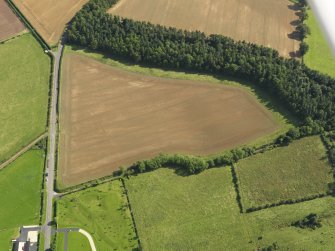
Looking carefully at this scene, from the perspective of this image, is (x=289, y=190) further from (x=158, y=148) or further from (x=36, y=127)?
(x=36, y=127)

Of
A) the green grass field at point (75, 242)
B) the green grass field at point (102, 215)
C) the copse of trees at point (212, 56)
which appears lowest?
the green grass field at point (75, 242)

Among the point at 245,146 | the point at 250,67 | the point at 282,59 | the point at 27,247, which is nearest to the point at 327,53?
the point at 282,59

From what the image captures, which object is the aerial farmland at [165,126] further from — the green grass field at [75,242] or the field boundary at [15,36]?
the field boundary at [15,36]

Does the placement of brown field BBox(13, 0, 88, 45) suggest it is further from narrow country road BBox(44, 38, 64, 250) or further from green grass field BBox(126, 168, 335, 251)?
green grass field BBox(126, 168, 335, 251)

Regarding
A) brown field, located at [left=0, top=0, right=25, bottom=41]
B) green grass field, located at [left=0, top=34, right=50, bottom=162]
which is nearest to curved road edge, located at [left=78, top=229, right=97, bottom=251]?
green grass field, located at [left=0, top=34, right=50, bottom=162]

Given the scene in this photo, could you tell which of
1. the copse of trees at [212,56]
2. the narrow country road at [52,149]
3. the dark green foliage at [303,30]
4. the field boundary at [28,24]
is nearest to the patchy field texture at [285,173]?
the copse of trees at [212,56]
